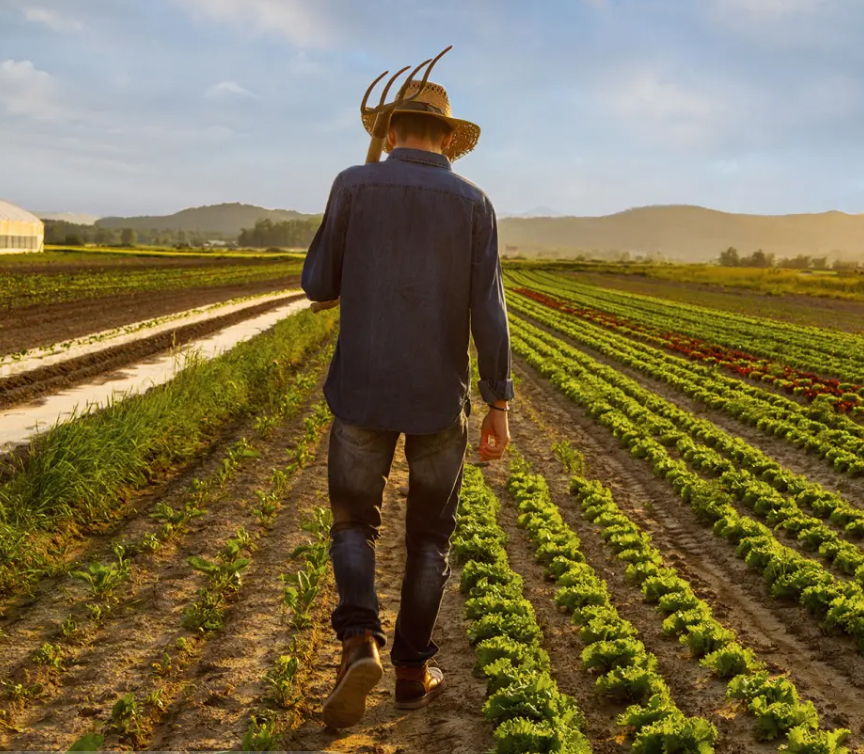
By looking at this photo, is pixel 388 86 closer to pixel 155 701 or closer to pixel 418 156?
pixel 418 156

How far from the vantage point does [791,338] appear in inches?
919

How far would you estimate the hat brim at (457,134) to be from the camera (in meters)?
3.10

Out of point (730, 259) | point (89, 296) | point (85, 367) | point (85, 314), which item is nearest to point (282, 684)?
point (85, 367)

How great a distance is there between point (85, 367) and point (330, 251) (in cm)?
1192

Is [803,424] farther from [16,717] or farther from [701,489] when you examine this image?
[16,717]

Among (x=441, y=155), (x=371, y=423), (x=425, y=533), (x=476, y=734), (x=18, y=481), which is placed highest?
(x=441, y=155)

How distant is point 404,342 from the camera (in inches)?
119

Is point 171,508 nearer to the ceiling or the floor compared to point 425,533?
nearer to the floor

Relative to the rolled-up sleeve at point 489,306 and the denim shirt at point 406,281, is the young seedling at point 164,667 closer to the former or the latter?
the denim shirt at point 406,281

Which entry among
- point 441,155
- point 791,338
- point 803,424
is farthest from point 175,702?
point 791,338

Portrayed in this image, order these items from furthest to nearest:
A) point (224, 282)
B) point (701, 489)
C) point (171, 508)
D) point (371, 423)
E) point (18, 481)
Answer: point (224, 282) → point (701, 489) → point (171, 508) → point (18, 481) → point (371, 423)

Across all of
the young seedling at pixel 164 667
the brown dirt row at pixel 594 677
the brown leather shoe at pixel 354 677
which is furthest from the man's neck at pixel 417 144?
the brown dirt row at pixel 594 677

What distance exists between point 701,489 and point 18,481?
6.07 m

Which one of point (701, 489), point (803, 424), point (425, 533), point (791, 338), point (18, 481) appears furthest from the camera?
point (791, 338)
